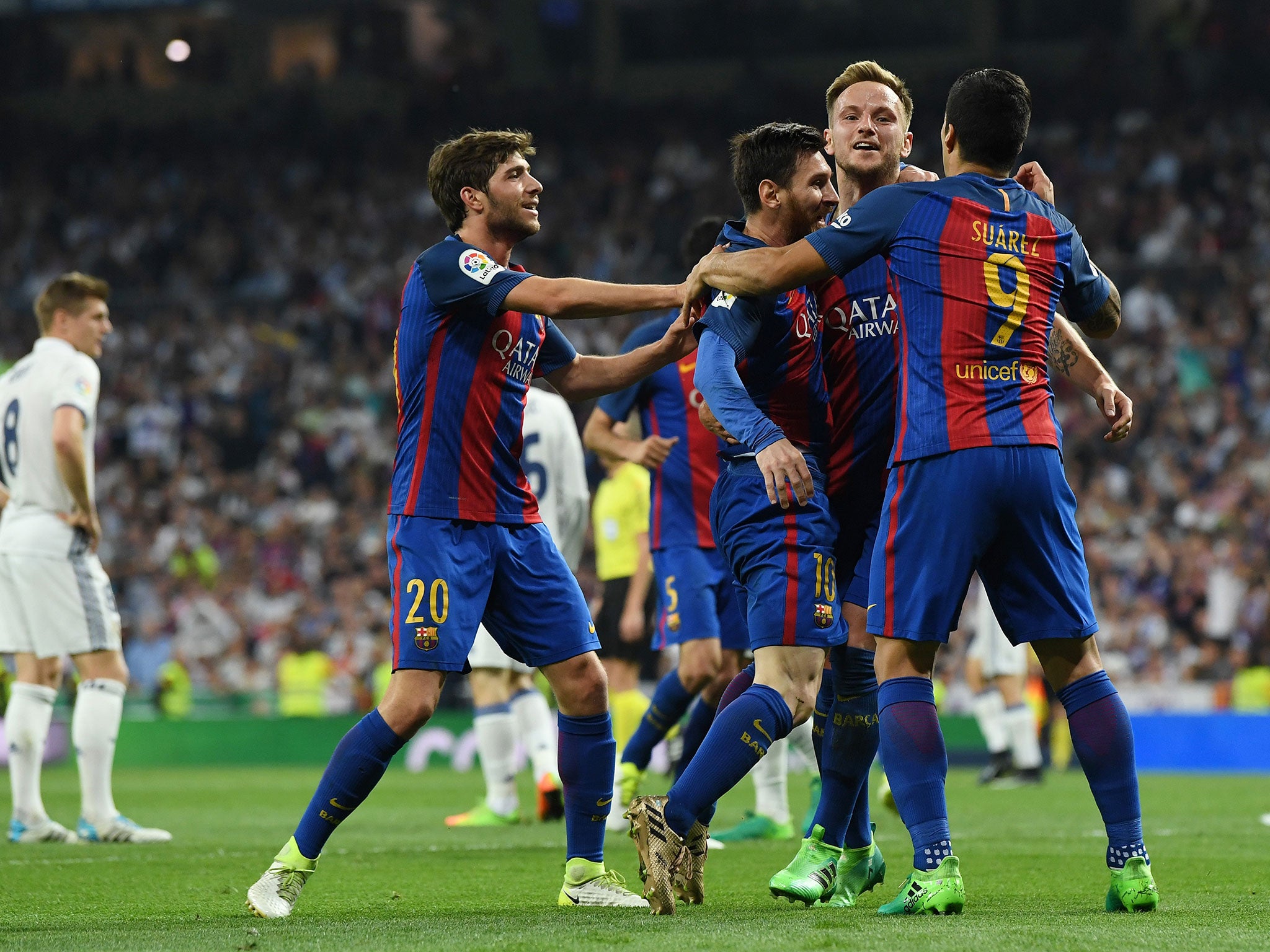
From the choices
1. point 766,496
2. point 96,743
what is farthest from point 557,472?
point 766,496

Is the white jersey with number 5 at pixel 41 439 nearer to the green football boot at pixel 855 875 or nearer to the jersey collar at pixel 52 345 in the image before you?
the jersey collar at pixel 52 345

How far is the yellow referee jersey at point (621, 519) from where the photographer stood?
10.6m

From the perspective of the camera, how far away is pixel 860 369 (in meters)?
5.13

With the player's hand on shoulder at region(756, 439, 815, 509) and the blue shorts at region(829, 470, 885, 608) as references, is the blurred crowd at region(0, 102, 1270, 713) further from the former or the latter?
the player's hand on shoulder at region(756, 439, 815, 509)

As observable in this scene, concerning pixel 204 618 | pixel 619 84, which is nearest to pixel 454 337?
pixel 204 618

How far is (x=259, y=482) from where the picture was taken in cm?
2281

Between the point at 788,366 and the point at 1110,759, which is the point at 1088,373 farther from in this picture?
the point at 1110,759

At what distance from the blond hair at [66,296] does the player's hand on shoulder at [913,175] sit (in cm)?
476

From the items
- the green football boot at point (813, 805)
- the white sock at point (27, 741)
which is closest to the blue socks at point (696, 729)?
the green football boot at point (813, 805)

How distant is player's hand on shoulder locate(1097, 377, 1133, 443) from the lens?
4938 mm

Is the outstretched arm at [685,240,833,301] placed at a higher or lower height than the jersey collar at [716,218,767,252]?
lower

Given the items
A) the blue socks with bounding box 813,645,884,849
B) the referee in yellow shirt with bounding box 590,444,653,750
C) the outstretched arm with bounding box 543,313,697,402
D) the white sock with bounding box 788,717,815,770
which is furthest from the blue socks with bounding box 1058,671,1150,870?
the referee in yellow shirt with bounding box 590,444,653,750

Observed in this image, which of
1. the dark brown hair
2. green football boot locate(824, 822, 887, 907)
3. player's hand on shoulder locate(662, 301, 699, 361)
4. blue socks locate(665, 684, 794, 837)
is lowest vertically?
green football boot locate(824, 822, 887, 907)

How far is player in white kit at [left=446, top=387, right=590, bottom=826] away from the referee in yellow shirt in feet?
1.72
